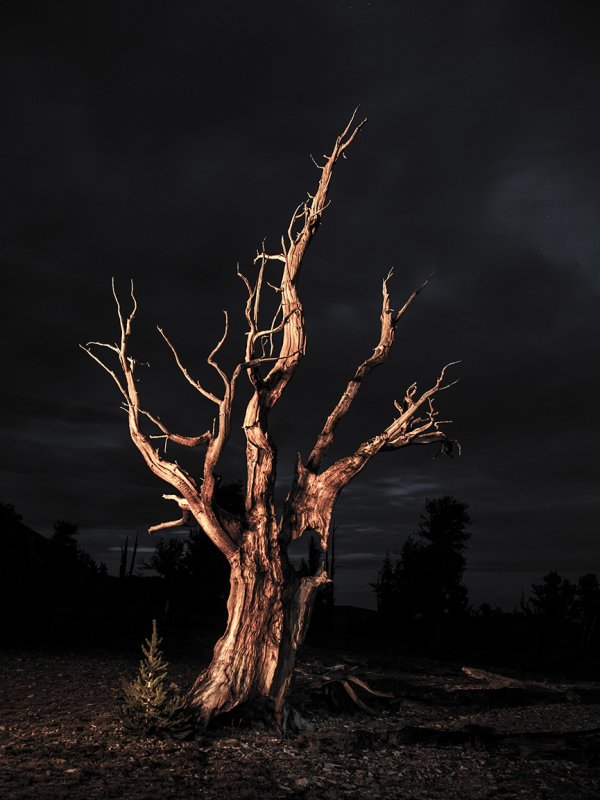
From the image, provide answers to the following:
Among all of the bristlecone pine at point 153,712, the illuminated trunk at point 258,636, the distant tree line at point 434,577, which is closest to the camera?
the bristlecone pine at point 153,712

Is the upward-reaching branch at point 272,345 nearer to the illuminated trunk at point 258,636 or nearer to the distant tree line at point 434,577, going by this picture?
the illuminated trunk at point 258,636

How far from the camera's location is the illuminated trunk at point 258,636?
11570mm

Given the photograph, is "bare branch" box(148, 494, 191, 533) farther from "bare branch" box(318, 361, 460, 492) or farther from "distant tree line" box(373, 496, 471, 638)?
"distant tree line" box(373, 496, 471, 638)

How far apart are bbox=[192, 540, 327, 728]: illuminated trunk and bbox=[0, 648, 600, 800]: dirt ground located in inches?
24.6

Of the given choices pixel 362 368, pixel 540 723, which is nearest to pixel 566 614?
pixel 540 723

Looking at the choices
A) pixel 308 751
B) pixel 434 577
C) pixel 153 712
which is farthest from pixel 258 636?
pixel 434 577

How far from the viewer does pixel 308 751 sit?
10.4 m

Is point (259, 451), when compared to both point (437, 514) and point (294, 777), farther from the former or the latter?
point (437, 514)

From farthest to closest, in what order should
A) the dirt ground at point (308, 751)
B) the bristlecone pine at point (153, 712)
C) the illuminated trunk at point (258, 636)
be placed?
the illuminated trunk at point (258, 636)
the bristlecone pine at point (153, 712)
the dirt ground at point (308, 751)

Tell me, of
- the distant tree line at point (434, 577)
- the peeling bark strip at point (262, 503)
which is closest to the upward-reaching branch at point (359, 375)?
the peeling bark strip at point (262, 503)

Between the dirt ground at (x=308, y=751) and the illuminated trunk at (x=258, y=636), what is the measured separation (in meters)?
0.62

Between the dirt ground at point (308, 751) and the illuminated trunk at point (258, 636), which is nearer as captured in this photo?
the dirt ground at point (308, 751)

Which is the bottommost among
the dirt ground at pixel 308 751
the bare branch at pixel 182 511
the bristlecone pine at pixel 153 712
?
the dirt ground at pixel 308 751

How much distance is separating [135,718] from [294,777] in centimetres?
272
